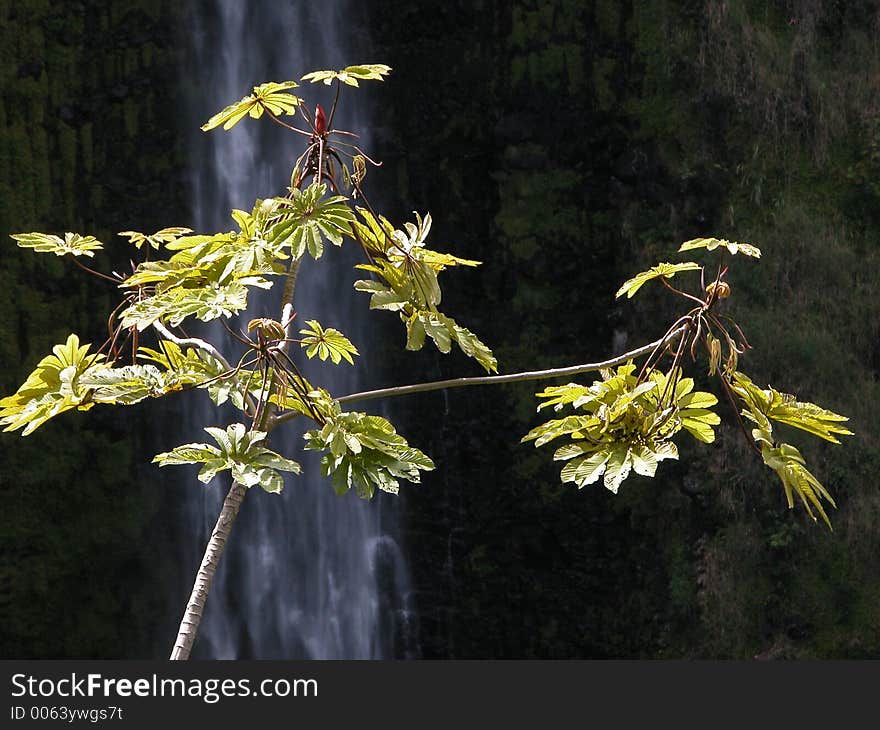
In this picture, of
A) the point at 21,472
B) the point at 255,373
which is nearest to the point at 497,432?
the point at 21,472

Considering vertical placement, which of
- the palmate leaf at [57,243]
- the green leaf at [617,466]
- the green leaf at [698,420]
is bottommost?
the green leaf at [617,466]

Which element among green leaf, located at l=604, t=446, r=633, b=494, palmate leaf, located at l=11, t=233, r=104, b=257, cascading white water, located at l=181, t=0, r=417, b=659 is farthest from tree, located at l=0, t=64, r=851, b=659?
cascading white water, located at l=181, t=0, r=417, b=659

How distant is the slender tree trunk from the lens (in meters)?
2.33

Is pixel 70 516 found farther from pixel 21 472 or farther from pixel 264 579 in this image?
pixel 264 579

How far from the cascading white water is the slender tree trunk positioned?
7.15m

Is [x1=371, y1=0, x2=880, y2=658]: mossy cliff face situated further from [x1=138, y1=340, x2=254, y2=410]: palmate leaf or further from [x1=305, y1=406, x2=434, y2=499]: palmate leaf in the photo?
[x1=305, y1=406, x2=434, y2=499]: palmate leaf

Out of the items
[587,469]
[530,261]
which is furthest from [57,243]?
[530,261]

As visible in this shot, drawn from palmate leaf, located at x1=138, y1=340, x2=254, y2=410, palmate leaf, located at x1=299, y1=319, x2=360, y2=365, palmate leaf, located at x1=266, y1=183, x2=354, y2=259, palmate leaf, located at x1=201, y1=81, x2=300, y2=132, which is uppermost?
palmate leaf, located at x1=201, y1=81, x2=300, y2=132

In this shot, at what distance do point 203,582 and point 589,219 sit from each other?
305 inches

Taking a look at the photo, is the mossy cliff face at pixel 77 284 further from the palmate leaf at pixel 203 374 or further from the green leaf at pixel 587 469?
the green leaf at pixel 587 469

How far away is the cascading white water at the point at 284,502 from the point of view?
9648 mm

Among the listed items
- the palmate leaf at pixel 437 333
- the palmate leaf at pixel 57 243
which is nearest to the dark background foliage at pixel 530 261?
the palmate leaf at pixel 57 243

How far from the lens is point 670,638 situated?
9516mm

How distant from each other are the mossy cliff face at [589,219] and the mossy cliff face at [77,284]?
6.23ft
